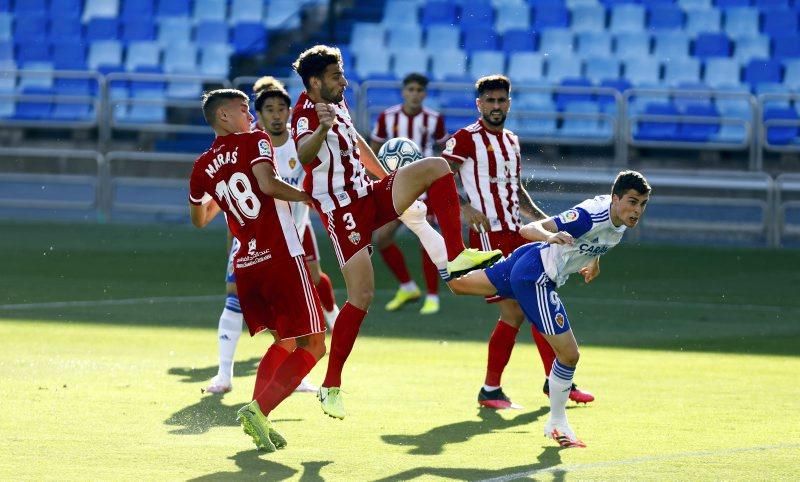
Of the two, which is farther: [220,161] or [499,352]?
[499,352]

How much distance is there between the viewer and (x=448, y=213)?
24.5ft

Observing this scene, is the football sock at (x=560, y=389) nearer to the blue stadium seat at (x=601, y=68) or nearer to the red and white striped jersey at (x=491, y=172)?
the red and white striped jersey at (x=491, y=172)

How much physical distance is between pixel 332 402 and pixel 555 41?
48.4 feet

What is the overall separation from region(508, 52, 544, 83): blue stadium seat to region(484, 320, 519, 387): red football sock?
505 inches

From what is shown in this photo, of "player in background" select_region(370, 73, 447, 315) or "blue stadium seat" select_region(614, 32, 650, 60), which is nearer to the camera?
"player in background" select_region(370, 73, 447, 315)

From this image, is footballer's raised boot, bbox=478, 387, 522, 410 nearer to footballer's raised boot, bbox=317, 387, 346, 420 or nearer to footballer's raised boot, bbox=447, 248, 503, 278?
footballer's raised boot, bbox=447, 248, 503, 278

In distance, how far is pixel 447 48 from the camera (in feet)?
70.4

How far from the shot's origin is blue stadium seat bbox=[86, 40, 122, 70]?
895 inches

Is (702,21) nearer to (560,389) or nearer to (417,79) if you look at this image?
(417,79)

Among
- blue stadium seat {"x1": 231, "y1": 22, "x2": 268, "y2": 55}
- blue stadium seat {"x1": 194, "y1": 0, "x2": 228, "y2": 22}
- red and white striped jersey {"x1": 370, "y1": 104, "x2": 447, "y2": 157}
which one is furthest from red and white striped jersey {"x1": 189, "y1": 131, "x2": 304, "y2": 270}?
blue stadium seat {"x1": 194, "y1": 0, "x2": 228, "y2": 22}

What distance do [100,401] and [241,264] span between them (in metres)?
1.58

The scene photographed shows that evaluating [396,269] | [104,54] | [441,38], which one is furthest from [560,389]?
[104,54]

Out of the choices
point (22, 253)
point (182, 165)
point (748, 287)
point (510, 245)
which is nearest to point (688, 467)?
point (510, 245)

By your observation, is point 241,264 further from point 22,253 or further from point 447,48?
point 447,48
